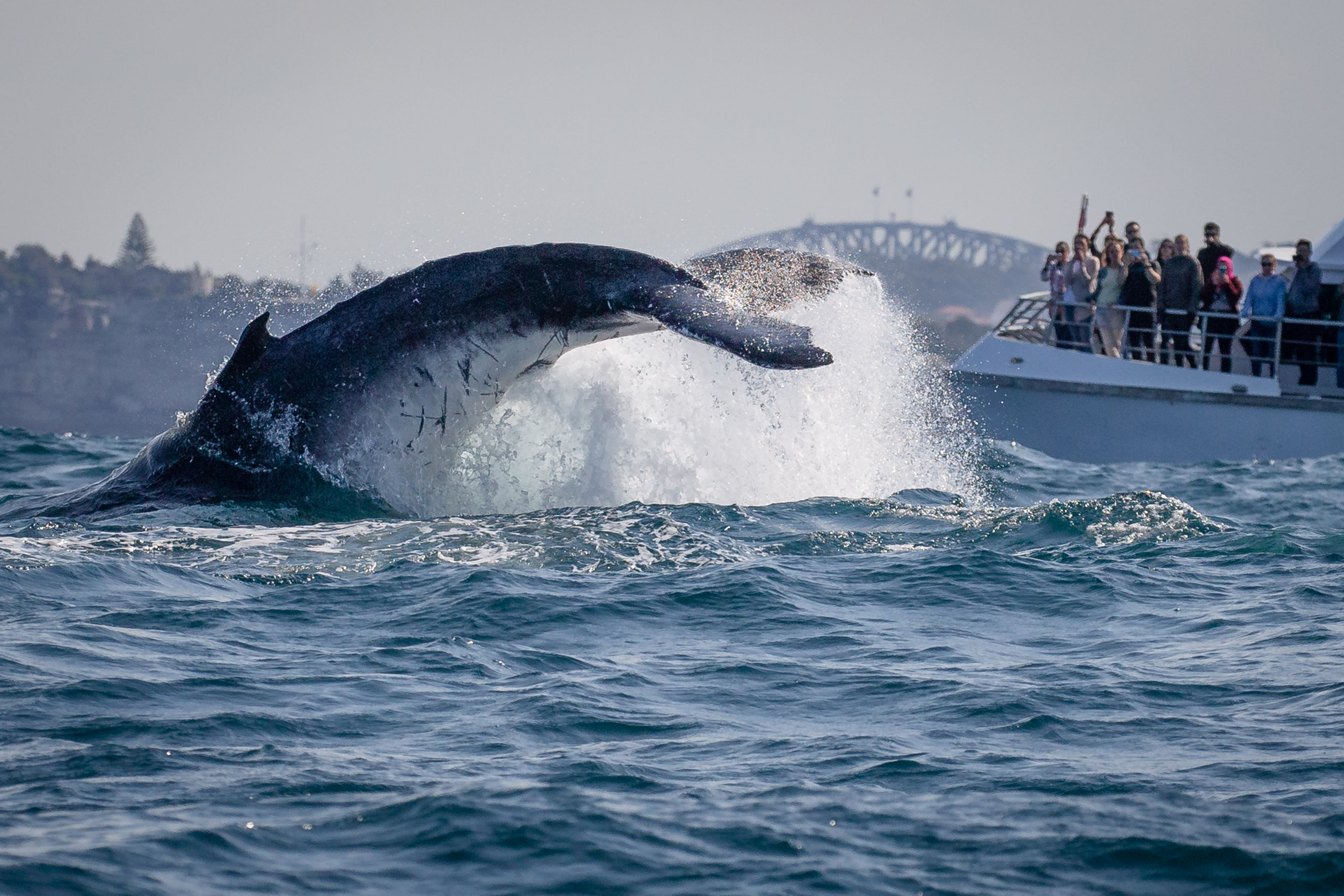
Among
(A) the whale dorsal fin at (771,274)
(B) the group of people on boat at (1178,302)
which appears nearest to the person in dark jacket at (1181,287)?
(B) the group of people on boat at (1178,302)

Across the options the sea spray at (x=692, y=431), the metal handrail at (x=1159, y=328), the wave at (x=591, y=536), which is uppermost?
the metal handrail at (x=1159, y=328)

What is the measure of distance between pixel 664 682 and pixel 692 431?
5155mm

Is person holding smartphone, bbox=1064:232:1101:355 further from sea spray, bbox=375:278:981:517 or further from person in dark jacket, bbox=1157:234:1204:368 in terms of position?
sea spray, bbox=375:278:981:517

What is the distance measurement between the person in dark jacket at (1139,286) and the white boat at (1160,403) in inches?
26.5

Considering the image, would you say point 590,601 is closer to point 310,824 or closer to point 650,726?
point 650,726

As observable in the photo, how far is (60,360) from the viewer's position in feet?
346

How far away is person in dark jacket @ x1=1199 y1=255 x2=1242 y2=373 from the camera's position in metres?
19.9

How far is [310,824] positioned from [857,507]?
285 inches

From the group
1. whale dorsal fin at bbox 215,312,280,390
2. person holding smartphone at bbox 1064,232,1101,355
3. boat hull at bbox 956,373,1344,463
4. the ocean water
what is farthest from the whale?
boat hull at bbox 956,373,1344,463

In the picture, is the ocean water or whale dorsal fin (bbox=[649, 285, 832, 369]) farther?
whale dorsal fin (bbox=[649, 285, 832, 369])

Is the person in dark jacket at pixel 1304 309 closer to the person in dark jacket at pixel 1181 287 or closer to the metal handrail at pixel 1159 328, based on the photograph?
the metal handrail at pixel 1159 328

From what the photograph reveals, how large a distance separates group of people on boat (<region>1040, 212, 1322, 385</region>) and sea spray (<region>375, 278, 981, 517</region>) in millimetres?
6262

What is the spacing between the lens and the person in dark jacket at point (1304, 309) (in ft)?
63.6

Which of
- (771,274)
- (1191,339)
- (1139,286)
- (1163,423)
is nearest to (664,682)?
(771,274)
